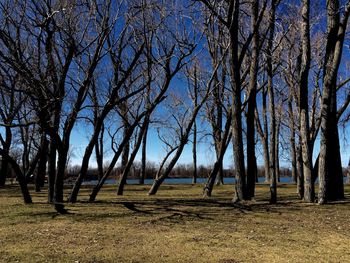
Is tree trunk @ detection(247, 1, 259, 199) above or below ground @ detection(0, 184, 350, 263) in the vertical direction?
above

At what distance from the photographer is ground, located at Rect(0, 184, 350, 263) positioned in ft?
18.8

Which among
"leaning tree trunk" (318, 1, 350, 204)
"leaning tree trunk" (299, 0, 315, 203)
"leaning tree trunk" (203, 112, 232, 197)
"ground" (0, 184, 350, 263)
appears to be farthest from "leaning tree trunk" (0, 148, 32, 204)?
"leaning tree trunk" (318, 1, 350, 204)

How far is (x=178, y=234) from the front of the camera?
736 cm

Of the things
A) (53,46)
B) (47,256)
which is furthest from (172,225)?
(53,46)

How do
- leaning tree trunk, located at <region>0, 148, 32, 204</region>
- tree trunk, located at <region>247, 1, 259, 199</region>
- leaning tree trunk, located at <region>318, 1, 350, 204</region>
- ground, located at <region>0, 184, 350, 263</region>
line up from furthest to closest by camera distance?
tree trunk, located at <region>247, 1, 259, 199</region> < leaning tree trunk, located at <region>0, 148, 32, 204</region> < leaning tree trunk, located at <region>318, 1, 350, 204</region> < ground, located at <region>0, 184, 350, 263</region>

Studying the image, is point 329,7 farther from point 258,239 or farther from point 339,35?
point 258,239

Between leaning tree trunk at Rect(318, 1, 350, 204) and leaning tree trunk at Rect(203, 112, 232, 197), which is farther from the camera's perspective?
leaning tree trunk at Rect(203, 112, 232, 197)

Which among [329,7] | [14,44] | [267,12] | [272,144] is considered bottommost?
[272,144]

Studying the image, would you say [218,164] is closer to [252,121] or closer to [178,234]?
[252,121]

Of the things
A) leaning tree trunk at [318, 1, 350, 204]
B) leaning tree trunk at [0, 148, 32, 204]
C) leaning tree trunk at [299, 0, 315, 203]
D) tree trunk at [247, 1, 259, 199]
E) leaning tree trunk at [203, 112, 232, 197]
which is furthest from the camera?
leaning tree trunk at [203, 112, 232, 197]

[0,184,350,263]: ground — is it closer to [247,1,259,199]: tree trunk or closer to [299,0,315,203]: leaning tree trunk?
[299,0,315,203]: leaning tree trunk

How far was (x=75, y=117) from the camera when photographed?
12.7 metres

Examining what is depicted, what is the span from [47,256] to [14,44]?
7899 mm

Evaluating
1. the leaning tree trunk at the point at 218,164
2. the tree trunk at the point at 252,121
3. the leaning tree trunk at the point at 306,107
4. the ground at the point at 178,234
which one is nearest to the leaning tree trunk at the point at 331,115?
the leaning tree trunk at the point at 306,107
